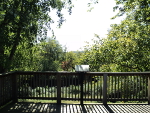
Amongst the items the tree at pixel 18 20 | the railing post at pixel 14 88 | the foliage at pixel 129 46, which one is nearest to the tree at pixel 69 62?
the foliage at pixel 129 46

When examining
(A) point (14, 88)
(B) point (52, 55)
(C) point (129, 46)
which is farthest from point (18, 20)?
(B) point (52, 55)

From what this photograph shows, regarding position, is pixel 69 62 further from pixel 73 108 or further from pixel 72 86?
pixel 73 108

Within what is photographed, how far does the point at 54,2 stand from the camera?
17.6ft

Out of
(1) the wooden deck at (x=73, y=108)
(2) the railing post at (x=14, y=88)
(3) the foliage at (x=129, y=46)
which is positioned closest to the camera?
(1) the wooden deck at (x=73, y=108)

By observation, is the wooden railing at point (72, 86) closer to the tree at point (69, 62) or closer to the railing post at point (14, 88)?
the railing post at point (14, 88)

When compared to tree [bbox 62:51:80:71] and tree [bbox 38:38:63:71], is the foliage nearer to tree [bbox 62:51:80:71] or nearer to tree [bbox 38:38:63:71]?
tree [bbox 38:38:63:71]

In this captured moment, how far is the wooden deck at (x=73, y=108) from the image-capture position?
4.06 metres

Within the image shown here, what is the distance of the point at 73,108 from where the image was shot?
4.30m

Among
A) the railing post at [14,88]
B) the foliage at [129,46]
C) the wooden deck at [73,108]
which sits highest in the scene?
the foliage at [129,46]

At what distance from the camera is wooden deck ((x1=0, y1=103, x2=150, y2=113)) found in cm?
406

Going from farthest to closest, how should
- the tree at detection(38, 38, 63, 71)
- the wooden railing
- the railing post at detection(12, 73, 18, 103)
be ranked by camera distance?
1. the tree at detection(38, 38, 63, 71)
2. the railing post at detection(12, 73, 18, 103)
3. the wooden railing

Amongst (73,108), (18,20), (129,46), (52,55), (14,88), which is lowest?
(73,108)

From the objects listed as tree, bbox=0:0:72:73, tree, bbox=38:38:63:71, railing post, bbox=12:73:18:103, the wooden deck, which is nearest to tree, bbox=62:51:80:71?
tree, bbox=38:38:63:71

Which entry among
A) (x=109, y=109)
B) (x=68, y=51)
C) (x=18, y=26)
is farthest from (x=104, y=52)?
(x=68, y=51)
